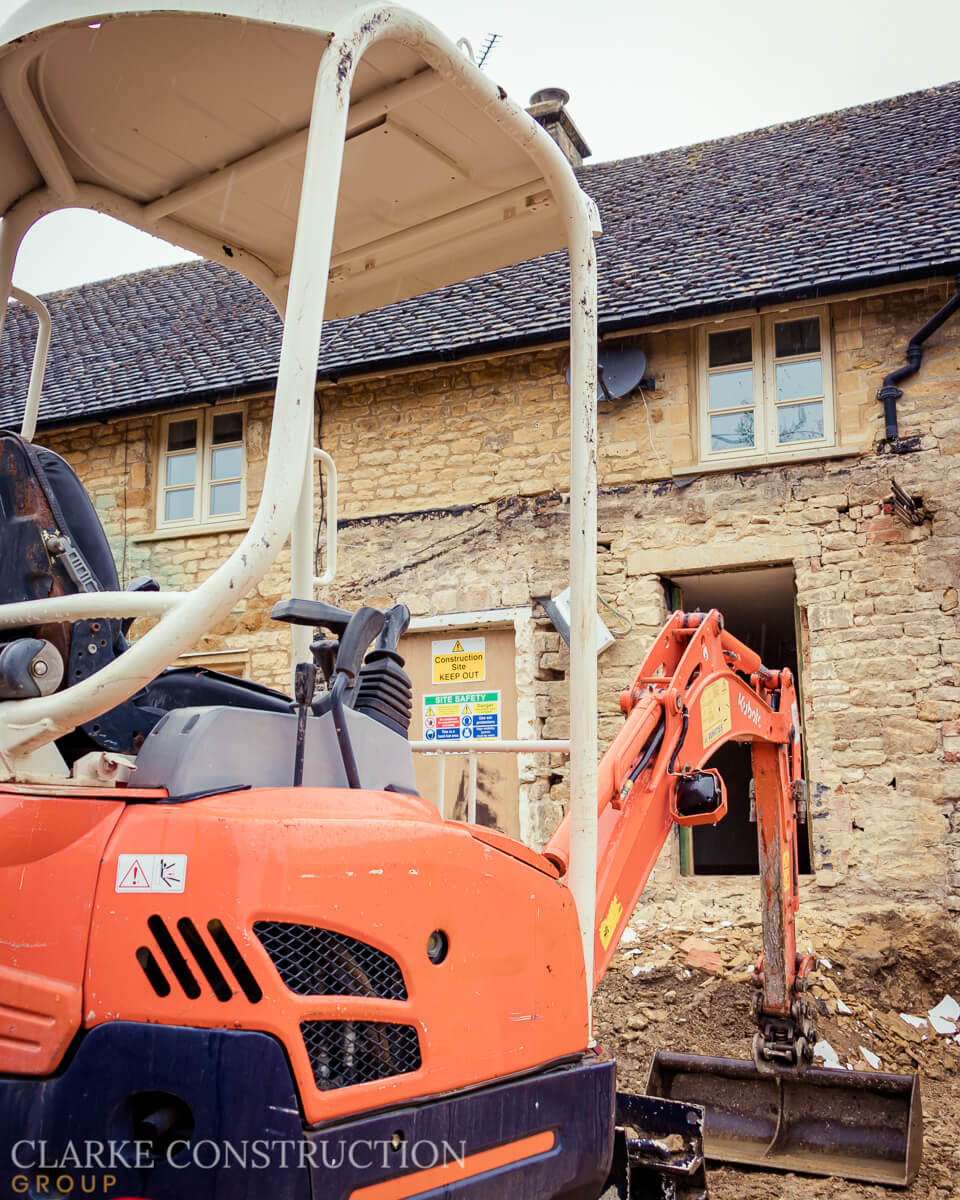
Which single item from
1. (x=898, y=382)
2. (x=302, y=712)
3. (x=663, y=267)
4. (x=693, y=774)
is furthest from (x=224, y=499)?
(x=302, y=712)

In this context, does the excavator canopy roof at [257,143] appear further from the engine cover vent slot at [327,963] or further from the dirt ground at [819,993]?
the dirt ground at [819,993]

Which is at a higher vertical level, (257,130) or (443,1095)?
(257,130)

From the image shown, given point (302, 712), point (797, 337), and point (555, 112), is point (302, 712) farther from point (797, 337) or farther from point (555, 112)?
point (555, 112)

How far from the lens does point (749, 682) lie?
5230 mm

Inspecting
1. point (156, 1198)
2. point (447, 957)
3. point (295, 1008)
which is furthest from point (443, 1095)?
point (156, 1198)

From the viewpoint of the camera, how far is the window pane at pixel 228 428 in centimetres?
1208

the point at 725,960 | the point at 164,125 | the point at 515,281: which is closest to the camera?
the point at 164,125

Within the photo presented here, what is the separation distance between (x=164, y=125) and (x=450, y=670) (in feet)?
26.8

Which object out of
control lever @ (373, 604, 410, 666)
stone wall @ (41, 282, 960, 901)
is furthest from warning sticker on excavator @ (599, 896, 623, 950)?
stone wall @ (41, 282, 960, 901)

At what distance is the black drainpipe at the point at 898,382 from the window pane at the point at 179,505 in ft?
22.0

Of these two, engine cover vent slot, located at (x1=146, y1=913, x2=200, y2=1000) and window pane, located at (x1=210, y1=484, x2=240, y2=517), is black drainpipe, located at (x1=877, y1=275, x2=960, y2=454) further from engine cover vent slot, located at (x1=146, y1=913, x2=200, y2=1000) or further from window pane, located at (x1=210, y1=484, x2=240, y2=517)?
engine cover vent slot, located at (x1=146, y1=913, x2=200, y2=1000)

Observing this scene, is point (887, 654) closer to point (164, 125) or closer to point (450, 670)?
point (450, 670)

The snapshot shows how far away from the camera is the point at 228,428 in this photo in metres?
12.2

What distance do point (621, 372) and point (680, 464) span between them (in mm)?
1045
